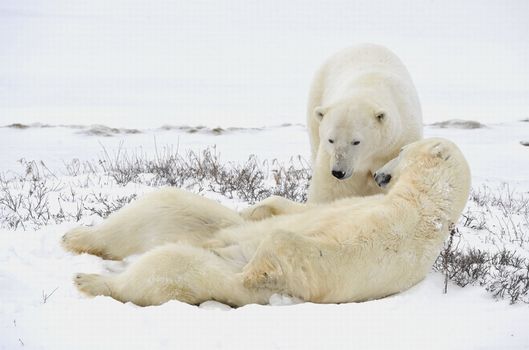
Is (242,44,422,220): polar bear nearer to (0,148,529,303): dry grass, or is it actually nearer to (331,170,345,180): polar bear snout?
(331,170,345,180): polar bear snout

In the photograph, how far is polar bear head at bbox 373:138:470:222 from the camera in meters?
3.04

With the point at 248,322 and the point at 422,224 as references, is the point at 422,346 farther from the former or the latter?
the point at 422,224

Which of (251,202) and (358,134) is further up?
(358,134)

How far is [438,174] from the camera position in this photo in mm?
3090

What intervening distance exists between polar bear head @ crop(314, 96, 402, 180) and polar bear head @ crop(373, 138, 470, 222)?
134cm

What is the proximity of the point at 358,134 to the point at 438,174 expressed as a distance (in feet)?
5.59

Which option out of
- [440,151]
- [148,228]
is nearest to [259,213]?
[148,228]

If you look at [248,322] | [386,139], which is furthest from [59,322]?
[386,139]

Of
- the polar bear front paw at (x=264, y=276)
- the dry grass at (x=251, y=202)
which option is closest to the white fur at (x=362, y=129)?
the dry grass at (x=251, y=202)

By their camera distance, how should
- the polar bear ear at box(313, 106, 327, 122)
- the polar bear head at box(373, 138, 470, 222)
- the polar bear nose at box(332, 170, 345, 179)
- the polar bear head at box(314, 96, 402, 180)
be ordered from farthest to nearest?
the polar bear ear at box(313, 106, 327, 122)
the polar bear head at box(314, 96, 402, 180)
the polar bear nose at box(332, 170, 345, 179)
the polar bear head at box(373, 138, 470, 222)

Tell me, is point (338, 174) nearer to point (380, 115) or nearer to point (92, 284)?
point (380, 115)

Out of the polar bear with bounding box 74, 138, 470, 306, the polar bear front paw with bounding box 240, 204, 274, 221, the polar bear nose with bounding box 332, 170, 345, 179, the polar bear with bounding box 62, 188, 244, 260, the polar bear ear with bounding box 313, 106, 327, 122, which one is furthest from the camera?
the polar bear ear with bounding box 313, 106, 327, 122

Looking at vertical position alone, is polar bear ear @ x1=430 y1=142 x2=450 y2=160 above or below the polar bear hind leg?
above

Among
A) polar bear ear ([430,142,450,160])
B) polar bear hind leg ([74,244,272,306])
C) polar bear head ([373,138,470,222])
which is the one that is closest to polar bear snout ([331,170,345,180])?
polar bear head ([373,138,470,222])
